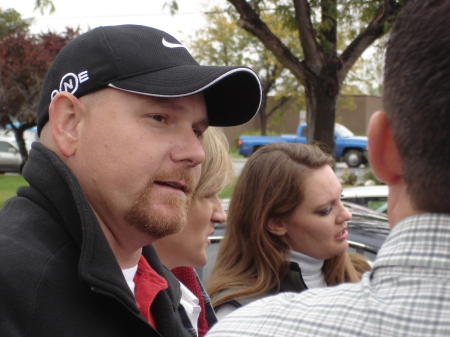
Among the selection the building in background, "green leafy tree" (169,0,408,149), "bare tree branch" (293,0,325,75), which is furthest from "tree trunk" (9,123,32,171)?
the building in background

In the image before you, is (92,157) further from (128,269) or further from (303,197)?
(303,197)

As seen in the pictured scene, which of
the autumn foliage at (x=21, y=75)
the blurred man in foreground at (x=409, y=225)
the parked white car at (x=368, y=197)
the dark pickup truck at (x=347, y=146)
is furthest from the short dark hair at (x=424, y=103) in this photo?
the dark pickup truck at (x=347, y=146)

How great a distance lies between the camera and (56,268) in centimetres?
137

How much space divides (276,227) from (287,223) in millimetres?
70

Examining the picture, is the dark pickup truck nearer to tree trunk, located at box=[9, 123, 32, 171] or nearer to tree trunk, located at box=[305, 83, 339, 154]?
tree trunk, located at box=[9, 123, 32, 171]

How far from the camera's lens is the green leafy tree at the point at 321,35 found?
9180 millimetres

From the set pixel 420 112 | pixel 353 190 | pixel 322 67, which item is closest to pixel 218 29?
pixel 322 67

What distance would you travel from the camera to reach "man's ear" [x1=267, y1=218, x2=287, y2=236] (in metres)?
3.08

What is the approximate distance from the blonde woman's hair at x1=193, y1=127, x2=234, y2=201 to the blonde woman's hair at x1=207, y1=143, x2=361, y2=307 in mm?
383

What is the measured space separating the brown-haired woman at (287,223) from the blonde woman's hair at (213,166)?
0.39 metres

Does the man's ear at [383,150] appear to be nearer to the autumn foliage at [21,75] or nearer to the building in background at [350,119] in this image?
the autumn foliage at [21,75]

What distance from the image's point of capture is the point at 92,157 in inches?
63.1

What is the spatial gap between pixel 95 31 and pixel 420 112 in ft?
3.64

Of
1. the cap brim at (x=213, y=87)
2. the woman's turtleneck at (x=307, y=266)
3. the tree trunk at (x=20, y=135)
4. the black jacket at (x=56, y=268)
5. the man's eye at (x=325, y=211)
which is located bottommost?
the tree trunk at (x=20, y=135)
